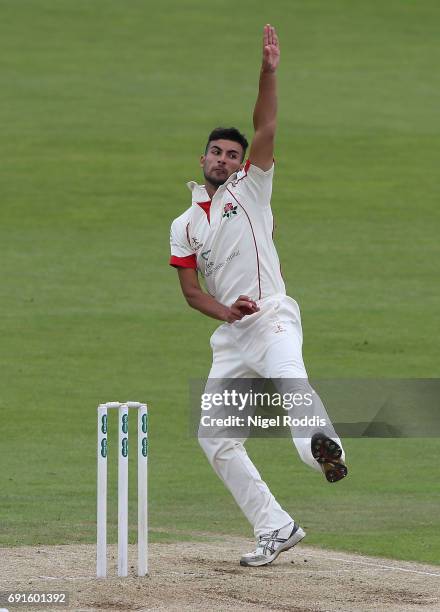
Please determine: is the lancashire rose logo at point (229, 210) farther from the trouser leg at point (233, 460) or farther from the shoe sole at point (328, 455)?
the shoe sole at point (328, 455)

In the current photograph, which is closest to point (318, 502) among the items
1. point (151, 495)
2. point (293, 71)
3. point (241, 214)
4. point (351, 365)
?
point (151, 495)

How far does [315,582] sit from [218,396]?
1310mm

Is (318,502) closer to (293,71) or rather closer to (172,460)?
(172,460)

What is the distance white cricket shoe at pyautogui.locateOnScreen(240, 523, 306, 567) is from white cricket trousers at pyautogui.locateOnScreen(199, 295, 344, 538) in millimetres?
40

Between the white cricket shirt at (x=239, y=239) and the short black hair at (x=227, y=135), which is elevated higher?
the short black hair at (x=227, y=135)

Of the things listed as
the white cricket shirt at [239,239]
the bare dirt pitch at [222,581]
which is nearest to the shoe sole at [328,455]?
the bare dirt pitch at [222,581]

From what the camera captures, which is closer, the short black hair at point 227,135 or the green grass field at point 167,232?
the short black hair at point 227,135

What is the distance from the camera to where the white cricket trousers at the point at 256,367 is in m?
8.91

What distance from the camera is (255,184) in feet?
29.9

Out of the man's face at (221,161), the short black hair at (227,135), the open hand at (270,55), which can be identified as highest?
the open hand at (270,55)

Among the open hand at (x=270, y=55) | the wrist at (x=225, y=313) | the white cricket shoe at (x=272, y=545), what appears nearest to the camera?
the open hand at (x=270, y=55)

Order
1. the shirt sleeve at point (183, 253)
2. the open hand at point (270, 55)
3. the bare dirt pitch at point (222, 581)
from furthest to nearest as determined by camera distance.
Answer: the shirt sleeve at point (183, 253) < the open hand at point (270, 55) < the bare dirt pitch at point (222, 581)

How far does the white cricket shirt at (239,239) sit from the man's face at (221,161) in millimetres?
59

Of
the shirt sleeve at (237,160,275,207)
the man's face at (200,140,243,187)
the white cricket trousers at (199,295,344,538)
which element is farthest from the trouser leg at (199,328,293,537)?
the man's face at (200,140,243,187)
